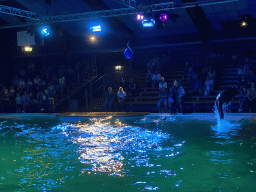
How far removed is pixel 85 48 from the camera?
18.7m

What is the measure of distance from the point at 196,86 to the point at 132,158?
8.92 meters

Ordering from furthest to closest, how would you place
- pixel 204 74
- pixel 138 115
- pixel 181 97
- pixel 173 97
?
pixel 204 74, pixel 181 97, pixel 173 97, pixel 138 115

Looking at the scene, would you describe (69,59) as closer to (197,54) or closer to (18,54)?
(18,54)

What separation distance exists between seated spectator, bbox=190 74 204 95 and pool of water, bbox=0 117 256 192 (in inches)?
179

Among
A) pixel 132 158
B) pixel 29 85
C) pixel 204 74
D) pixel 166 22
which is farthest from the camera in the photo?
pixel 29 85

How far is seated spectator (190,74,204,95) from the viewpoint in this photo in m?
13.7

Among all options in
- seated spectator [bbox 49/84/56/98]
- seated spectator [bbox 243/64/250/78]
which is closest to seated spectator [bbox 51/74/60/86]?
seated spectator [bbox 49/84/56/98]

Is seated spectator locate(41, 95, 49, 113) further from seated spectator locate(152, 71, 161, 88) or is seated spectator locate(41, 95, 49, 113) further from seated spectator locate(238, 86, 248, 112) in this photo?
seated spectator locate(238, 86, 248, 112)

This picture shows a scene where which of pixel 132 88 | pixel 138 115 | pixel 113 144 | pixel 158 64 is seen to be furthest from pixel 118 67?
pixel 113 144

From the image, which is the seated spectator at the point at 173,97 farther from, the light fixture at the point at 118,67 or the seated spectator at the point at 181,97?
the light fixture at the point at 118,67

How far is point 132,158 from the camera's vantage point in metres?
5.65

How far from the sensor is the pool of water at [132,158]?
4.30 meters

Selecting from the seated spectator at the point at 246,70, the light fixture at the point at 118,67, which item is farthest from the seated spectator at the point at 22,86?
the seated spectator at the point at 246,70

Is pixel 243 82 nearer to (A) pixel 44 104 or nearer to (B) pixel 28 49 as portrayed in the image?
(A) pixel 44 104
